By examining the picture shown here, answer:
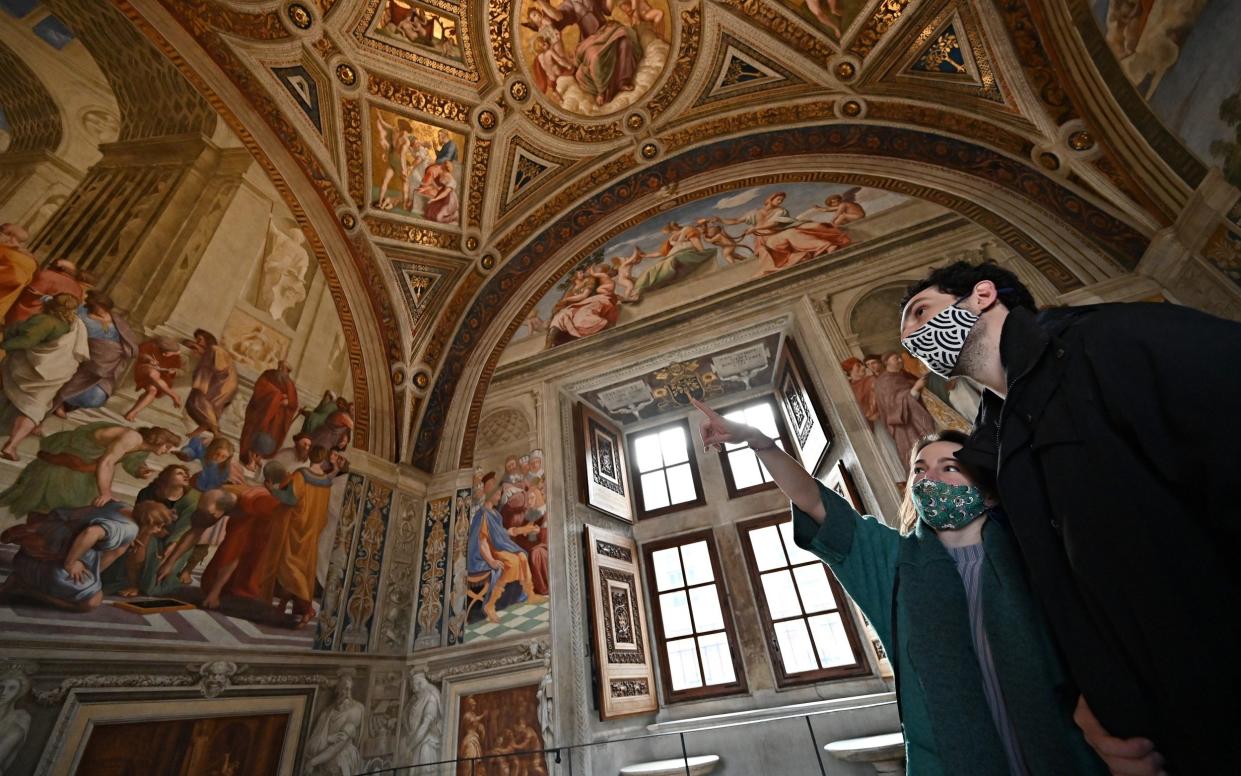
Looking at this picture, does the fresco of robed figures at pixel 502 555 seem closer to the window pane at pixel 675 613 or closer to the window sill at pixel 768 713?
the window pane at pixel 675 613

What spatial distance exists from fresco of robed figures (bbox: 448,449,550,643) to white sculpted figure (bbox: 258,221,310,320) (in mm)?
2853

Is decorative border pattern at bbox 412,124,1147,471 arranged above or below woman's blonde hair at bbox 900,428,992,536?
above

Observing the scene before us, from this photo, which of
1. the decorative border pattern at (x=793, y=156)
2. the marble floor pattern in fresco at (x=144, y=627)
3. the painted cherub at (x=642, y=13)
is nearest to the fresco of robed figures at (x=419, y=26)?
the painted cherub at (x=642, y=13)

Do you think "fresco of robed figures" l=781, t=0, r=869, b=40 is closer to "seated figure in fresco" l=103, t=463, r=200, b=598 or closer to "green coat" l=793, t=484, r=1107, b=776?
"green coat" l=793, t=484, r=1107, b=776

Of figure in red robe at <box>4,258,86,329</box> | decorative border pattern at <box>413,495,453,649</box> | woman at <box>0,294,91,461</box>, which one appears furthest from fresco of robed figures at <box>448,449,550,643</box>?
figure in red robe at <box>4,258,86,329</box>

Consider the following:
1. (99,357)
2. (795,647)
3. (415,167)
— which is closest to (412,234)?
(415,167)

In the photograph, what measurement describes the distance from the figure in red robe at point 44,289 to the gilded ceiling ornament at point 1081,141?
8.11 metres

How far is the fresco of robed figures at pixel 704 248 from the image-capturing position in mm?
6062

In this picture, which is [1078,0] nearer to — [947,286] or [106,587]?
[947,286]

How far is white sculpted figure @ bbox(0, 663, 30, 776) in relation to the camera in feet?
9.30

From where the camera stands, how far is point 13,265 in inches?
133

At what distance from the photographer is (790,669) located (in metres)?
5.39

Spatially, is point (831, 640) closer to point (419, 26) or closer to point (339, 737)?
point (339, 737)

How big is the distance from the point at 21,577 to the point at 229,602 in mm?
1282
